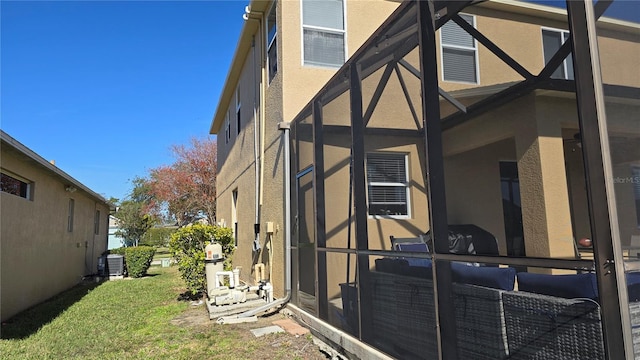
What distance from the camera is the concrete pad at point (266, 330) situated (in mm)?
5680

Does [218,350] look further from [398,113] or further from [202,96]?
[202,96]

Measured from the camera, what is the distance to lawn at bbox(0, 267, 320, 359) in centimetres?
502

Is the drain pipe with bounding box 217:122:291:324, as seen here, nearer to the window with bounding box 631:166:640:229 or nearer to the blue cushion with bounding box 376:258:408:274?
the blue cushion with bounding box 376:258:408:274

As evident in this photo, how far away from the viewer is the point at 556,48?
7.32 feet

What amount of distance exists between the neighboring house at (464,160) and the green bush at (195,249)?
9.88 ft

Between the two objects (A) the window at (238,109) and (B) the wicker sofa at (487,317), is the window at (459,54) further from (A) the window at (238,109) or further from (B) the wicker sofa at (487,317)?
(A) the window at (238,109)

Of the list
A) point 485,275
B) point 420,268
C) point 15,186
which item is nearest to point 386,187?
point 420,268

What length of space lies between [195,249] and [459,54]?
729 cm

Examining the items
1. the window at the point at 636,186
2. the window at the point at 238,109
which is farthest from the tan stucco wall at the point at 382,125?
the window at the point at 238,109

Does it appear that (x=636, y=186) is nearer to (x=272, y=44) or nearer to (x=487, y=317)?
(x=487, y=317)

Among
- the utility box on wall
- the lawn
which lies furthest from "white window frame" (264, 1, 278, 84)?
the lawn

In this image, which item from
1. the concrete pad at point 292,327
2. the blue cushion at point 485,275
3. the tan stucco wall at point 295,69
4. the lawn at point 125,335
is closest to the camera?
the blue cushion at point 485,275

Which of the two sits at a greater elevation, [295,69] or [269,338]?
[295,69]

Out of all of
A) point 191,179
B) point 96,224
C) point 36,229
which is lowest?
point 36,229
